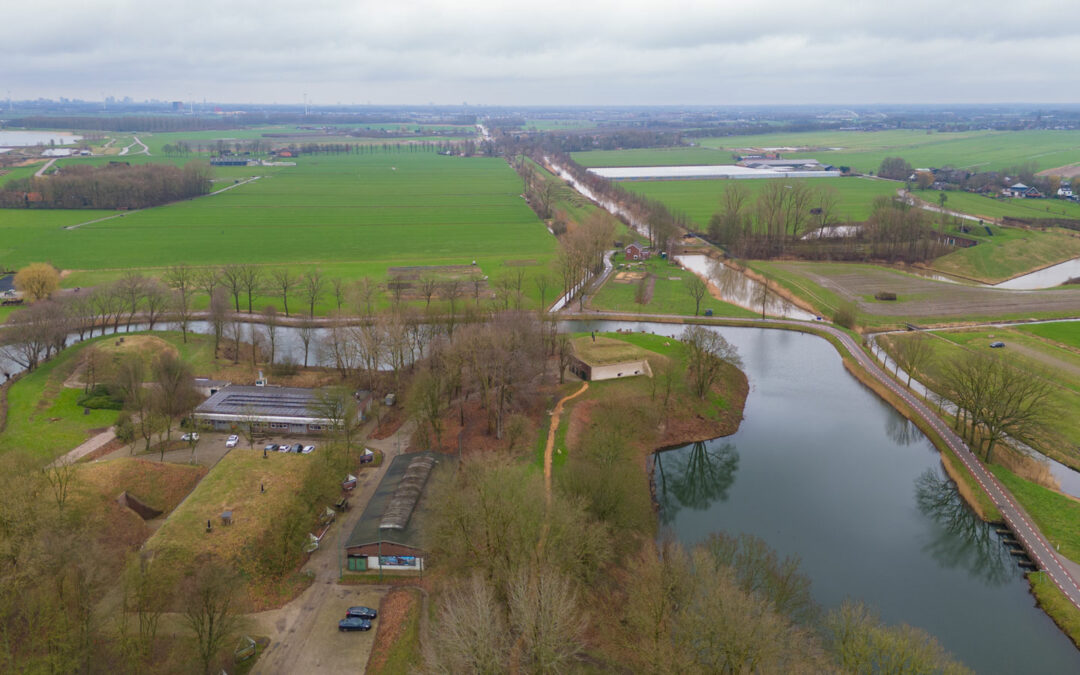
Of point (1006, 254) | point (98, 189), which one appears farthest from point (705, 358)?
point (98, 189)

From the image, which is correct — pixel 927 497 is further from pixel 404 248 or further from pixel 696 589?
pixel 404 248

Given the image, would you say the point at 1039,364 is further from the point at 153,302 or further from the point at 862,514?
the point at 153,302

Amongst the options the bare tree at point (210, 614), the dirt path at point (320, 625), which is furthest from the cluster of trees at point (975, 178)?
the bare tree at point (210, 614)

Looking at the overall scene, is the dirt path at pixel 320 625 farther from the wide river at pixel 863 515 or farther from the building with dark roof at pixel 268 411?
the wide river at pixel 863 515

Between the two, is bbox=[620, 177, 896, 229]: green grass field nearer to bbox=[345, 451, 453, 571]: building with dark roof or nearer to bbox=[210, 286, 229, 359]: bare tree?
bbox=[210, 286, 229, 359]: bare tree

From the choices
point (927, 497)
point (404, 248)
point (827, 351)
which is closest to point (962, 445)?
point (927, 497)

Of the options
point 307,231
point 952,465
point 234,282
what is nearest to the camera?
point 952,465

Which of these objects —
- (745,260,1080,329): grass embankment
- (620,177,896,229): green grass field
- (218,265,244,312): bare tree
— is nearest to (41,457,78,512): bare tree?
(218,265,244,312): bare tree
